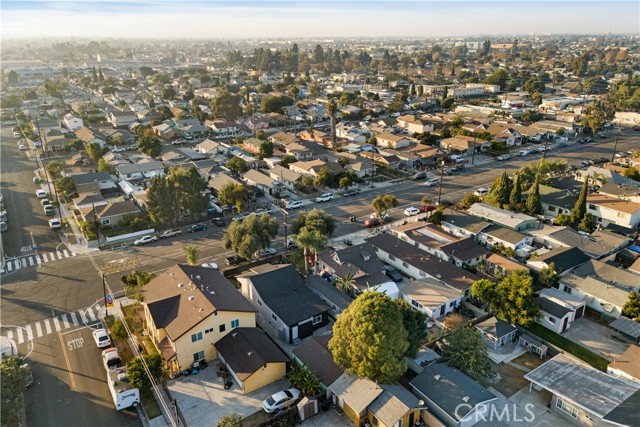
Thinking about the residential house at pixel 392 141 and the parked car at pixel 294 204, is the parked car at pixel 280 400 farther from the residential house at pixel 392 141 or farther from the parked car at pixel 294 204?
the residential house at pixel 392 141

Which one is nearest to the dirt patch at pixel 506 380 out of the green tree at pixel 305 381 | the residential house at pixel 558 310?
the residential house at pixel 558 310

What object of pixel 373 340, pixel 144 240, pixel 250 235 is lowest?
pixel 144 240

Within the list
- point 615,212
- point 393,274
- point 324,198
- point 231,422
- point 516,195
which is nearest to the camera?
point 231,422

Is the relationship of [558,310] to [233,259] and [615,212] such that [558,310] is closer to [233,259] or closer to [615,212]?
[615,212]

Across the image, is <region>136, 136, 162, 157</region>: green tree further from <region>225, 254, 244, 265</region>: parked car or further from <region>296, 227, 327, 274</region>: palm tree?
<region>296, 227, 327, 274</region>: palm tree

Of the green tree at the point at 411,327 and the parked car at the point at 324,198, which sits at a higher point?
the green tree at the point at 411,327

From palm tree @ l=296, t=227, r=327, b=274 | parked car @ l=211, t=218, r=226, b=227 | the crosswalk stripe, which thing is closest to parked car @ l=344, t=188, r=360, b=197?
parked car @ l=211, t=218, r=226, b=227

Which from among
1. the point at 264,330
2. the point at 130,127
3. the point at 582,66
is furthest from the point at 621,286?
the point at 582,66

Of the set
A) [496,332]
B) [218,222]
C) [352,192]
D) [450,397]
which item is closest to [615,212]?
[496,332]
